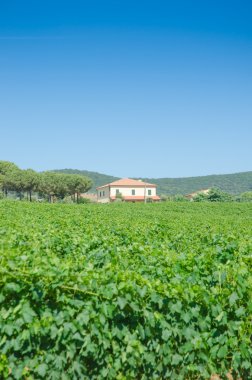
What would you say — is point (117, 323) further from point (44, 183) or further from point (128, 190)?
point (128, 190)

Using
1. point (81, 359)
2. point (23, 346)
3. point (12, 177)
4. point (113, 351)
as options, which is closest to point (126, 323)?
point (113, 351)

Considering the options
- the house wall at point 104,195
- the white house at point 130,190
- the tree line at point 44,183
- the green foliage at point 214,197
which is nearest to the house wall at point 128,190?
the white house at point 130,190

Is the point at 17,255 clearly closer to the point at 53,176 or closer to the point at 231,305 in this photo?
the point at 231,305

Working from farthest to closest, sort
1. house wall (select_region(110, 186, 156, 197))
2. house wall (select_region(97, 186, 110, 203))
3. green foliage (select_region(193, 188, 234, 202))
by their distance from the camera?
1. house wall (select_region(97, 186, 110, 203))
2. house wall (select_region(110, 186, 156, 197))
3. green foliage (select_region(193, 188, 234, 202))

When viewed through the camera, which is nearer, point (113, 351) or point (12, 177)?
point (113, 351)

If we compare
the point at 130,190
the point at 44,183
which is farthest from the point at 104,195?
the point at 44,183

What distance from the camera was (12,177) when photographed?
82.8 m

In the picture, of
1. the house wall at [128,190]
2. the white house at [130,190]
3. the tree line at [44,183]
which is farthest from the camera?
the house wall at [128,190]

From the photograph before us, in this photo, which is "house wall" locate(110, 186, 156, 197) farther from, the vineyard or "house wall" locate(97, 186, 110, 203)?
the vineyard

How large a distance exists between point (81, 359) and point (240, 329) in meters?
1.93

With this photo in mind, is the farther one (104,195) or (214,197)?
(104,195)

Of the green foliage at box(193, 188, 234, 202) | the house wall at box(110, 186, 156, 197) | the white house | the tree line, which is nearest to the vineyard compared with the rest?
the green foliage at box(193, 188, 234, 202)

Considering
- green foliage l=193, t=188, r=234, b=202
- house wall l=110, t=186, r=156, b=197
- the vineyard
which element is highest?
house wall l=110, t=186, r=156, b=197

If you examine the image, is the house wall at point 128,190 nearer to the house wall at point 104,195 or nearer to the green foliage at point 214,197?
the house wall at point 104,195
